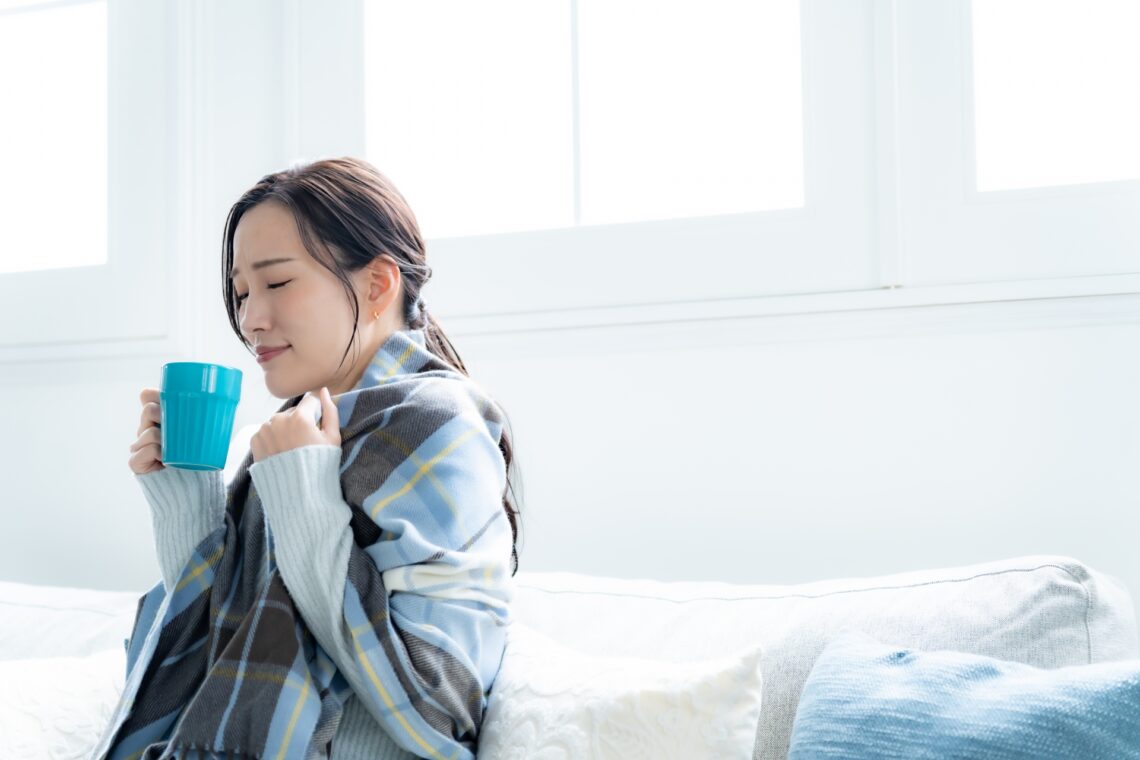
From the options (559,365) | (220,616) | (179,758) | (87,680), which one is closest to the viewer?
(179,758)

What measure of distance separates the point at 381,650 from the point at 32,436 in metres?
1.33

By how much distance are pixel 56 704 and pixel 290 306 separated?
1.56ft

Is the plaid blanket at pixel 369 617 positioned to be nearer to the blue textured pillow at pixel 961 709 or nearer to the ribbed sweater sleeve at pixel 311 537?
the ribbed sweater sleeve at pixel 311 537

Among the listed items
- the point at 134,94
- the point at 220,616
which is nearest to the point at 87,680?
the point at 220,616

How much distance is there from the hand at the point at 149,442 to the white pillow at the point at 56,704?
0.23 metres

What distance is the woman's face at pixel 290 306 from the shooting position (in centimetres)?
119

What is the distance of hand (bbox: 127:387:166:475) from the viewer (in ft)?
3.86

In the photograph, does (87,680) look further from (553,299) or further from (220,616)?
(553,299)

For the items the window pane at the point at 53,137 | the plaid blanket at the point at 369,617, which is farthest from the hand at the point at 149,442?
the window pane at the point at 53,137

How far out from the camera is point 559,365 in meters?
1.68

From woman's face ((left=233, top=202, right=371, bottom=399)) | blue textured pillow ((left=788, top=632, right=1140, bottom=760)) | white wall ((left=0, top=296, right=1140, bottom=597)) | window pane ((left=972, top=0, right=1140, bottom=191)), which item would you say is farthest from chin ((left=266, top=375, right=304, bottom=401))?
window pane ((left=972, top=0, right=1140, bottom=191))

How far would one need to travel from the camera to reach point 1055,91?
152 centimetres

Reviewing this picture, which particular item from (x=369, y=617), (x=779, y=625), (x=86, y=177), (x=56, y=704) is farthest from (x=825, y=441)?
(x=86, y=177)

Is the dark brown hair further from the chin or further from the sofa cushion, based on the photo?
the sofa cushion
